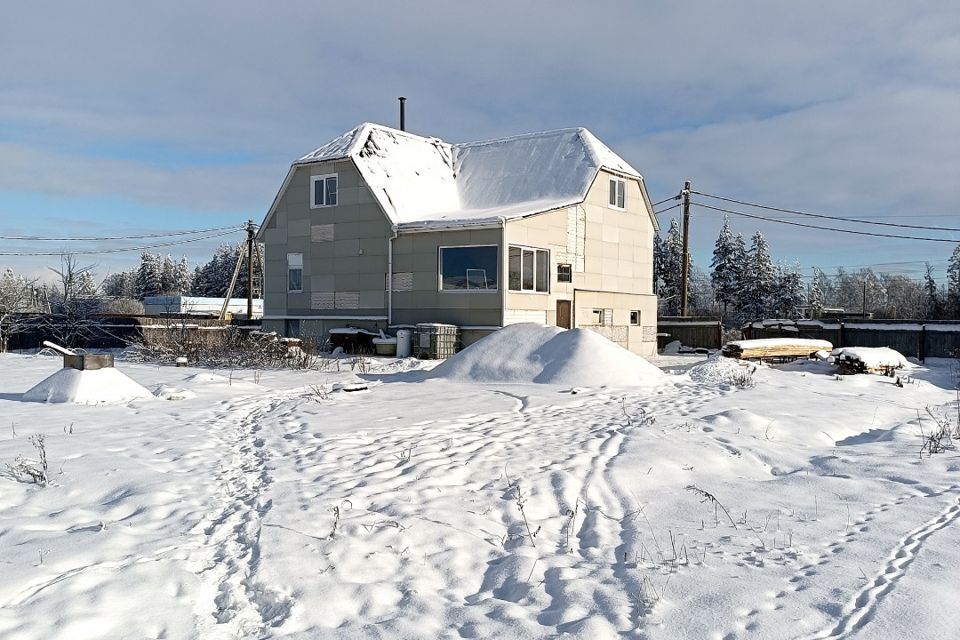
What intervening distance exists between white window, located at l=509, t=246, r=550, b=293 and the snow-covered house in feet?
0.12

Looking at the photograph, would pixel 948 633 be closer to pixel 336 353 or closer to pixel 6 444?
pixel 6 444

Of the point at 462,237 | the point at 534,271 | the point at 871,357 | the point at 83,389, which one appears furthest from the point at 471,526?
the point at 871,357

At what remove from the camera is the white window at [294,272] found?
25812 millimetres

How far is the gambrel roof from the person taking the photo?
24156 mm

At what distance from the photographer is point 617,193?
26.5 metres

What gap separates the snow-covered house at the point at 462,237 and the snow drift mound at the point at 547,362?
5.08 metres

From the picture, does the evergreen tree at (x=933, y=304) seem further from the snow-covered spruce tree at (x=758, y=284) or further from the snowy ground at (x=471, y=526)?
the snowy ground at (x=471, y=526)

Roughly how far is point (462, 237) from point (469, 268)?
0.98 meters

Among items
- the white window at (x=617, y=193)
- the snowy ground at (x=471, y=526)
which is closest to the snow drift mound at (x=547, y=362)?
the snowy ground at (x=471, y=526)

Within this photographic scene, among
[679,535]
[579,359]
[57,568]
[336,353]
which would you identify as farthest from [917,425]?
[336,353]

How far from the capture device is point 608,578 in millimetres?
4969

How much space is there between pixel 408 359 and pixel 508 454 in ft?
39.8

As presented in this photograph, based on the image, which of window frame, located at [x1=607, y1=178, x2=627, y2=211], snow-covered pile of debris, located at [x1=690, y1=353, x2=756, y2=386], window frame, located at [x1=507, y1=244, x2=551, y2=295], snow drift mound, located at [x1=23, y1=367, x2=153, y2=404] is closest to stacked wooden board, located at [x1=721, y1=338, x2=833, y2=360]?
snow-covered pile of debris, located at [x1=690, y1=353, x2=756, y2=386]

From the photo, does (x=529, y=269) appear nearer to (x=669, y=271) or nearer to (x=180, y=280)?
(x=669, y=271)
